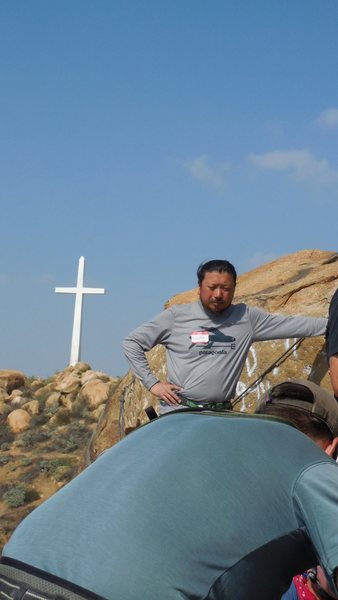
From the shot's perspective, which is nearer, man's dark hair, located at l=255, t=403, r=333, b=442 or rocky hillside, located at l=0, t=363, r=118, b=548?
man's dark hair, located at l=255, t=403, r=333, b=442

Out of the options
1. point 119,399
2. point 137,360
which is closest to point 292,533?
point 137,360

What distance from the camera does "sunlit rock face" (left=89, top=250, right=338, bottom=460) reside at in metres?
7.55

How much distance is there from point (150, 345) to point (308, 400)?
133 inches

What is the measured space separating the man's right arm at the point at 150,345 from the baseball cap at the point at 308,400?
2.97 metres

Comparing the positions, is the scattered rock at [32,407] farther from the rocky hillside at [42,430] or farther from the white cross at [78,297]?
the white cross at [78,297]

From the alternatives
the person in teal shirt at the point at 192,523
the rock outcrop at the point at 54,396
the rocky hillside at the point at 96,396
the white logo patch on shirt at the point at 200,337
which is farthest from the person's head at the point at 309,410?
the rock outcrop at the point at 54,396

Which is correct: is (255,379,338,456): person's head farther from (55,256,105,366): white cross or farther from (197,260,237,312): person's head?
(55,256,105,366): white cross

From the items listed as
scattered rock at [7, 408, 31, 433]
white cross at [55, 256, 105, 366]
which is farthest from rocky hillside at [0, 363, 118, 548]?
white cross at [55, 256, 105, 366]

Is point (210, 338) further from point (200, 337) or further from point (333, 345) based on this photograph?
point (333, 345)

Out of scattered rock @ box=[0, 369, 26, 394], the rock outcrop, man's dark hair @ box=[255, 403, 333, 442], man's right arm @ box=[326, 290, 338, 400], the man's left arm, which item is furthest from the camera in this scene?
scattered rock @ box=[0, 369, 26, 394]

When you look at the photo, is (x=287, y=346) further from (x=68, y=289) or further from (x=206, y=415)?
(x=68, y=289)

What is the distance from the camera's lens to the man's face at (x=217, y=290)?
530cm

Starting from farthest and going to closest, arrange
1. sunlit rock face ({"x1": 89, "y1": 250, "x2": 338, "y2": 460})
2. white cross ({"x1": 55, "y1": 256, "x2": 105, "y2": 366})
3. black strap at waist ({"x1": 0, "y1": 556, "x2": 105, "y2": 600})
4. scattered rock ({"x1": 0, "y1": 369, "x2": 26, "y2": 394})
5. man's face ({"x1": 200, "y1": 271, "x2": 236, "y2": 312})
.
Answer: white cross ({"x1": 55, "y1": 256, "x2": 105, "y2": 366}) → scattered rock ({"x1": 0, "y1": 369, "x2": 26, "y2": 394}) → sunlit rock face ({"x1": 89, "y1": 250, "x2": 338, "y2": 460}) → man's face ({"x1": 200, "y1": 271, "x2": 236, "y2": 312}) → black strap at waist ({"x1": 0, "y1": 556, "x2": 105, "y2": 600})

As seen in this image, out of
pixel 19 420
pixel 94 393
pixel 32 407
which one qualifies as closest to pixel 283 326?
pixel 94 393
